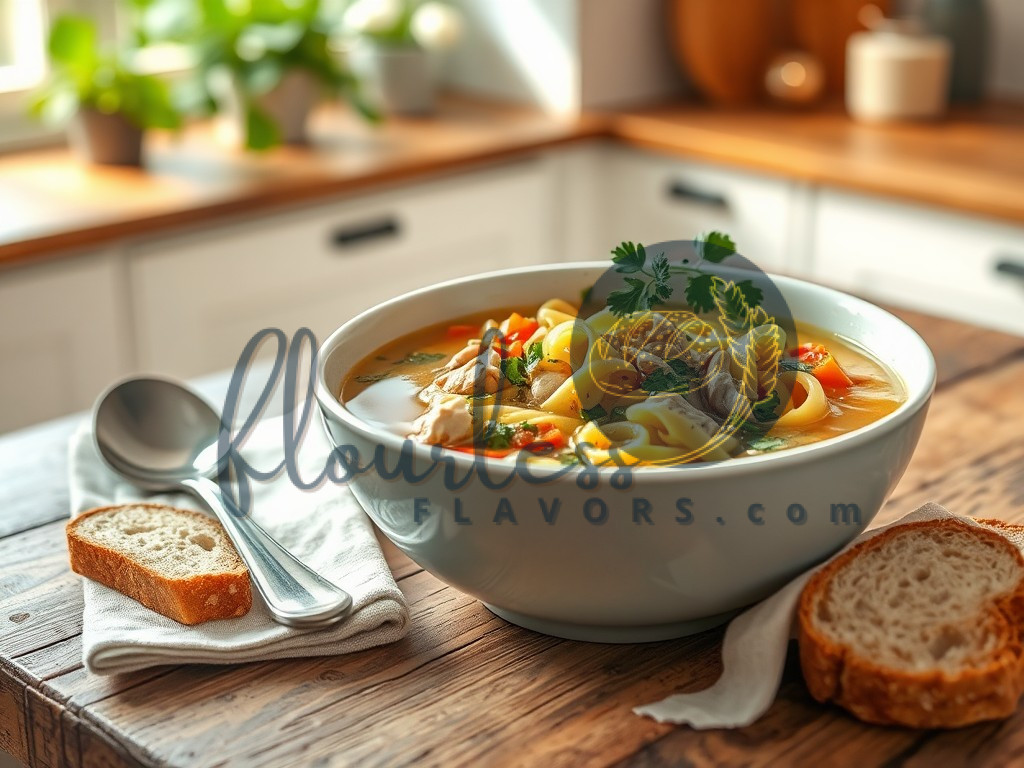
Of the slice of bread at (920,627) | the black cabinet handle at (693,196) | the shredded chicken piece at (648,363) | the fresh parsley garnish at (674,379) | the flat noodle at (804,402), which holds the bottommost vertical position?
the black cabinet handle at (693,196)

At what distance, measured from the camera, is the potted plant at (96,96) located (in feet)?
8.68

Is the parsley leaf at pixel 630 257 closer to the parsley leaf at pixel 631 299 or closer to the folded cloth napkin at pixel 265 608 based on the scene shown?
the parsley leaf at pixel 631 299

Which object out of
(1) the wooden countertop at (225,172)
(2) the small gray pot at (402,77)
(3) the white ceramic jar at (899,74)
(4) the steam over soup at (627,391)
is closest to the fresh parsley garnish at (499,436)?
(4) the steam over soup at (627,391)

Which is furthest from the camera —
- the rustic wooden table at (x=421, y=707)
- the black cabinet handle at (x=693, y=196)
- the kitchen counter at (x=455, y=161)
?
the black cabinet handle at (x=693, y=196)

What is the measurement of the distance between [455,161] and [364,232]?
259mm

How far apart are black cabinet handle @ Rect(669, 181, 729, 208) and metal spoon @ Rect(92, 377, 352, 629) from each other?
186 cm

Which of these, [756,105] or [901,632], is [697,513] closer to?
[901,632]

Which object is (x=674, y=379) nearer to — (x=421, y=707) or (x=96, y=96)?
(x=421, y=707)

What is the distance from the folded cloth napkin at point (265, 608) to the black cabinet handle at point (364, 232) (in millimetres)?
1574

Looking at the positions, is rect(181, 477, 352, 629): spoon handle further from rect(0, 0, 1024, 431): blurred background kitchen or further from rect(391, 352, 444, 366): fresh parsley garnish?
rect(0, 0, 1024, 431): blurred background kitchen

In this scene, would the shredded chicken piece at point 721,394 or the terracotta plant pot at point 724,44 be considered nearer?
the shredded chicken piece at point 721,394

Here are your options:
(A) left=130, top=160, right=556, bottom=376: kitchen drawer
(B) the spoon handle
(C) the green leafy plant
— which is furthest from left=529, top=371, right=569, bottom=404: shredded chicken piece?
(C) the green leafy plant

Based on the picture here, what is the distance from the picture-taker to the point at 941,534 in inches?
38.8

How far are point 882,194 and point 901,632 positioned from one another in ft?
6.04
